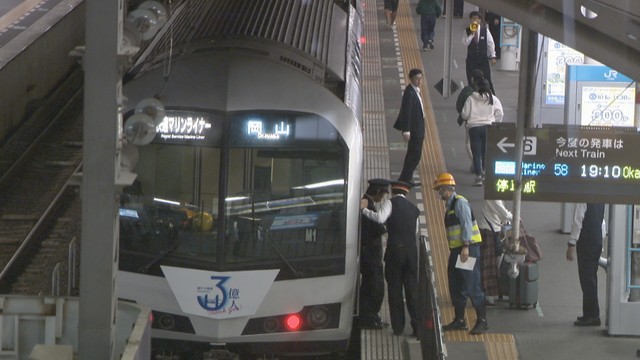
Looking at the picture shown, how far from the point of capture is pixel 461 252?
43.5 ft

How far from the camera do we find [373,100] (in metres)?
23.5

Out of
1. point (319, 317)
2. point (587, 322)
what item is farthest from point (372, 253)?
point (587, 322)

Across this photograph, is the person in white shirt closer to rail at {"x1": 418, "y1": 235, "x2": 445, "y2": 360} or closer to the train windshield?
rail at {"x1": 418, "y1": 235, "x2": 445, "y2": 360}

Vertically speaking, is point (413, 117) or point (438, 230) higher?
point (413, 117)

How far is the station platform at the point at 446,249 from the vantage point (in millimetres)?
13195

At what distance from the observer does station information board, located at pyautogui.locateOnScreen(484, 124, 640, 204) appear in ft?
42.7

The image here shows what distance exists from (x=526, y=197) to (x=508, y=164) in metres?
0.42

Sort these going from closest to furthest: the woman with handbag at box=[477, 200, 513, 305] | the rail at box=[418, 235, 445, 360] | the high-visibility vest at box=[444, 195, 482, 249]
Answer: the rail at box=[418, 235, 445, 360]
the high-visibility vest at box=[444, 195, 482, 249]
the woman with handbag at box=[477, 200, 513, 305]

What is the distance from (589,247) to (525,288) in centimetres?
84

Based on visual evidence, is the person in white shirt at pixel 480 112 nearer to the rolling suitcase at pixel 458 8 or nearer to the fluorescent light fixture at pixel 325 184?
the fluorescent light fixture at pixel 325 184

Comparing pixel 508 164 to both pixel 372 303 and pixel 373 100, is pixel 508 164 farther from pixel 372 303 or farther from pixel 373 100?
pixel 373 100

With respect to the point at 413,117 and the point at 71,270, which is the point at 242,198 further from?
the point at 413,117

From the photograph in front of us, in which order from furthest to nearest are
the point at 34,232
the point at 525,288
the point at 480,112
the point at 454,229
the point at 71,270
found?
the point at 480,112
the point at 34,232
the point at 525,288
the point at 71,270
the point at 454,229

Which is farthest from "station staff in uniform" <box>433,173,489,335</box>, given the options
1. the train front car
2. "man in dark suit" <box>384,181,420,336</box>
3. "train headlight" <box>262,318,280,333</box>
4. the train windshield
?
"train headlight" <box>262,318,280,333</box>
